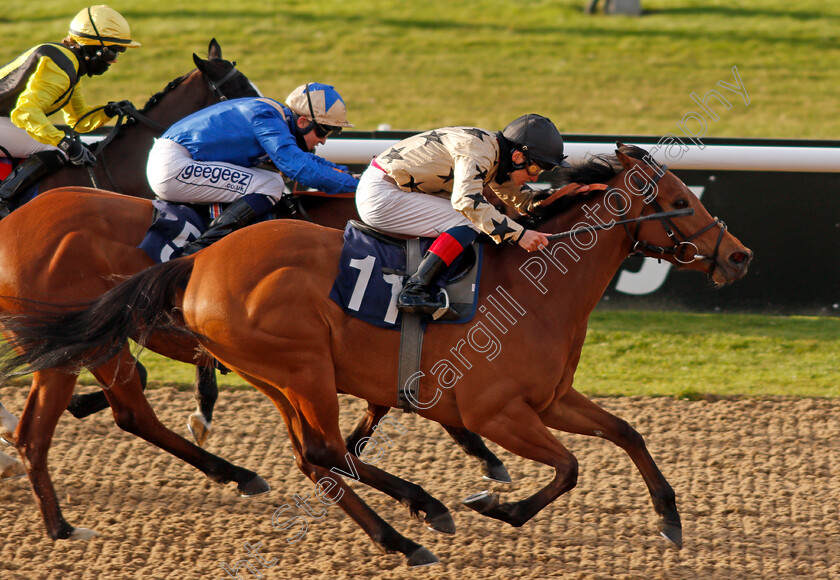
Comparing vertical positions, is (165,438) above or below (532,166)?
below

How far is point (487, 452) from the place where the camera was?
478 cm

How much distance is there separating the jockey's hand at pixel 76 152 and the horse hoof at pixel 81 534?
6.36ft

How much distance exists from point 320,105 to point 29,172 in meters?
1.67

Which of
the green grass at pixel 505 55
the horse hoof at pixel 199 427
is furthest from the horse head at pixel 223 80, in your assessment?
the green grass at pixel 505 55

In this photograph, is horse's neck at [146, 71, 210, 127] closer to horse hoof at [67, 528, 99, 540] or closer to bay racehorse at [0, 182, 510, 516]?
bay racehorse at [0, 182, 510, 516]

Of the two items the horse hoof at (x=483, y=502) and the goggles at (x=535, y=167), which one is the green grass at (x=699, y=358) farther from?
the goggles at (x=535, y=167)

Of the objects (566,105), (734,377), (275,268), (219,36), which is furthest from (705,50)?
(275,268)

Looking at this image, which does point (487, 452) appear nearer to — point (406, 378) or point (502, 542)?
point (502, 542)

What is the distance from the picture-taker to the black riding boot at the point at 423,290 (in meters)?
3.72

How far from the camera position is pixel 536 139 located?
3.84 m

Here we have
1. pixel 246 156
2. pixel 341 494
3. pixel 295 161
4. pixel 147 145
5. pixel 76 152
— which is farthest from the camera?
pixel 147 145

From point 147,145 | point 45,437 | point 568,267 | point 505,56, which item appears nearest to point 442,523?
point 568,267

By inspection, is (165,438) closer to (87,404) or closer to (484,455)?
(87,404)

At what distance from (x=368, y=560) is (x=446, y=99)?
10.3 metres
